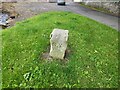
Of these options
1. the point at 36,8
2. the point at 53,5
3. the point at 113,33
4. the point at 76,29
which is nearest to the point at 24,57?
the point at 76,29

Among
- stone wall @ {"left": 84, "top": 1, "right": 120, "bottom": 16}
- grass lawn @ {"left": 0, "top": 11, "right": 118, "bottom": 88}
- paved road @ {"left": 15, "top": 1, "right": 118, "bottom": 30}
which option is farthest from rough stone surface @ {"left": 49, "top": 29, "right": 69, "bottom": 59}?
Answer: stone wall @ {"left": 84, "top": 1, "right": 120, "bottom": 16}

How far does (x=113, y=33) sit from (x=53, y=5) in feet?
15.8

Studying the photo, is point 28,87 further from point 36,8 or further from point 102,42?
point 36,8

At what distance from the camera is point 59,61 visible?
5742 millimetres

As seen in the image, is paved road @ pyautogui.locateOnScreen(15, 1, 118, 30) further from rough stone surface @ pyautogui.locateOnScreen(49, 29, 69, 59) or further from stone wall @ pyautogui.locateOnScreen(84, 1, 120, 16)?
rough stone surface @ pyautogui.locateOnScreen(49, 29, 69, 59)

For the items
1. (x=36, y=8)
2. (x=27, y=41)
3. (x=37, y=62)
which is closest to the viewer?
(x=37, y=62)

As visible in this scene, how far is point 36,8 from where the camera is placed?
1138 centimetres

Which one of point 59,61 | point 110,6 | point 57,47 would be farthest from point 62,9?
point 59,61

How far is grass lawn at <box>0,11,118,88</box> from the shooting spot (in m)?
5.29

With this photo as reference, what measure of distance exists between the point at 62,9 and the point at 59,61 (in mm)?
5935

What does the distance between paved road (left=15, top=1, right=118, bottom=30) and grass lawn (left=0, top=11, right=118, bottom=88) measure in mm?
2027

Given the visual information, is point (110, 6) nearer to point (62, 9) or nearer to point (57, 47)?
point (62, 9)

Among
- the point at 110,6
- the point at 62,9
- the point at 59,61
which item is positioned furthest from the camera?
the point at 110,6

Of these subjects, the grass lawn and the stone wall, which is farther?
the stone wall
